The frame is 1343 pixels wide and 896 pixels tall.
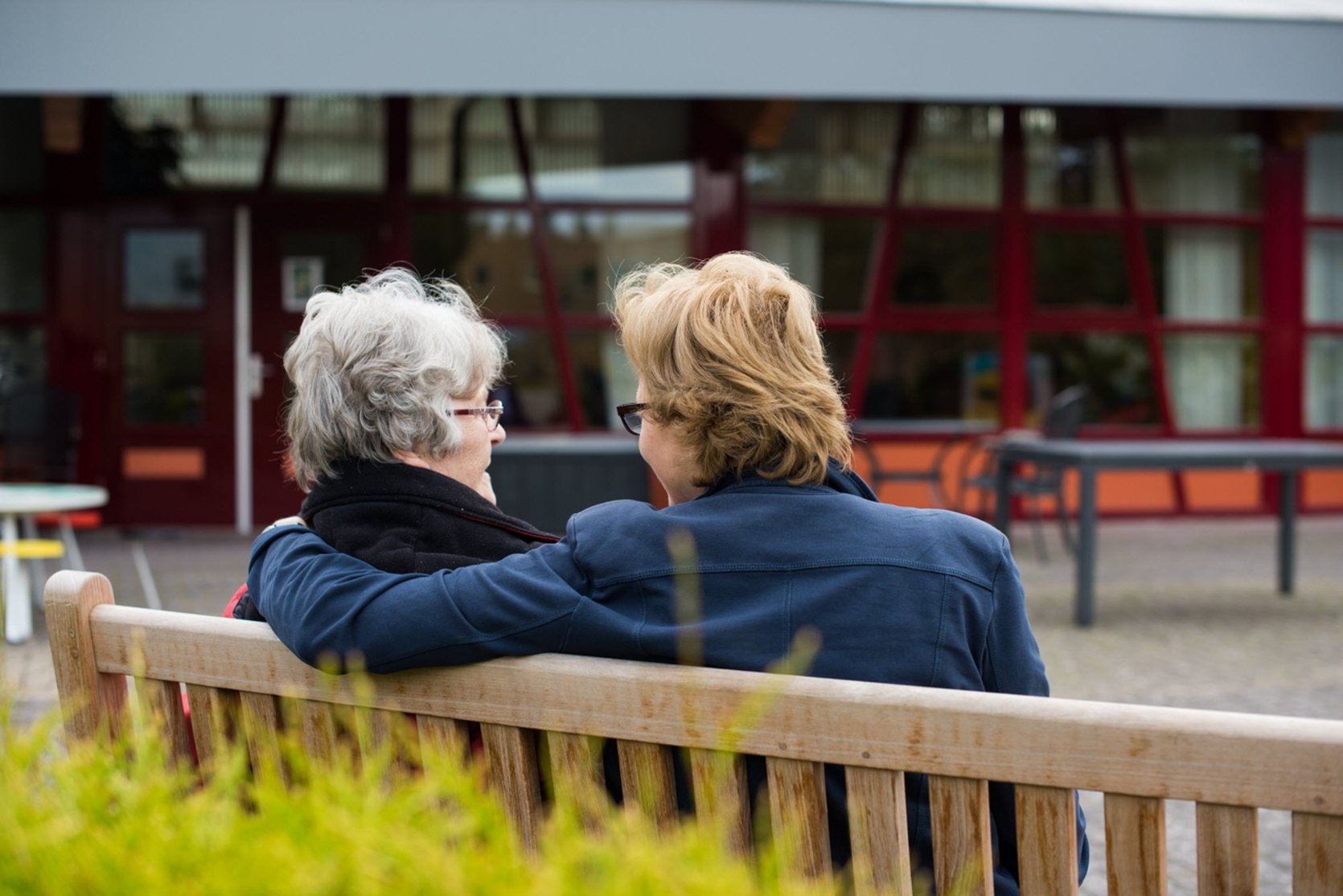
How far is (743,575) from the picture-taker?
172 centimetres

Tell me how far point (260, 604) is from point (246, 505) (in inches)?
365

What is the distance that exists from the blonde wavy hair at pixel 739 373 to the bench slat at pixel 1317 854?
2.30 feet

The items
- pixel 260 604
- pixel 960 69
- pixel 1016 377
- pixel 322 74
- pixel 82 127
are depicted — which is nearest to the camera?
pixel 260 604

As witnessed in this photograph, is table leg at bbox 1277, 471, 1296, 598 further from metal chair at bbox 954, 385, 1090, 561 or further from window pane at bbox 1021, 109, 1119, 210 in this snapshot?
window pane at bbox 1021, 109, 1119, 210

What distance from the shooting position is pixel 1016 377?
11.6 meters

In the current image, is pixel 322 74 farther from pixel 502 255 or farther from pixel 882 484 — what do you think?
pixel 882 484

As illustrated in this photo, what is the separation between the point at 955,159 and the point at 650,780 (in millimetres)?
10530

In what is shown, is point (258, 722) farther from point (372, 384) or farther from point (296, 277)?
point (296, 277)

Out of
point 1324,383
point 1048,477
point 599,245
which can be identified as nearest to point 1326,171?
point 1324,383

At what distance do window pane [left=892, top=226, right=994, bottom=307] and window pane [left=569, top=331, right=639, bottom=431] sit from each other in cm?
239

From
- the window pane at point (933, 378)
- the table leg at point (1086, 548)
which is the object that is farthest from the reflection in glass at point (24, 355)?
the table leg at point (1086, 548)

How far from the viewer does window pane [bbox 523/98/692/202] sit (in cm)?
1093

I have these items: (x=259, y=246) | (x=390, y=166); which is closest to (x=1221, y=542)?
(x=390, y=166)

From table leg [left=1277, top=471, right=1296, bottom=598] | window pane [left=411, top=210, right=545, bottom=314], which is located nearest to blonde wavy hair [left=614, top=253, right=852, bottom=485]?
table leg [left=1277, top=471, right=1296, bottom=598]
